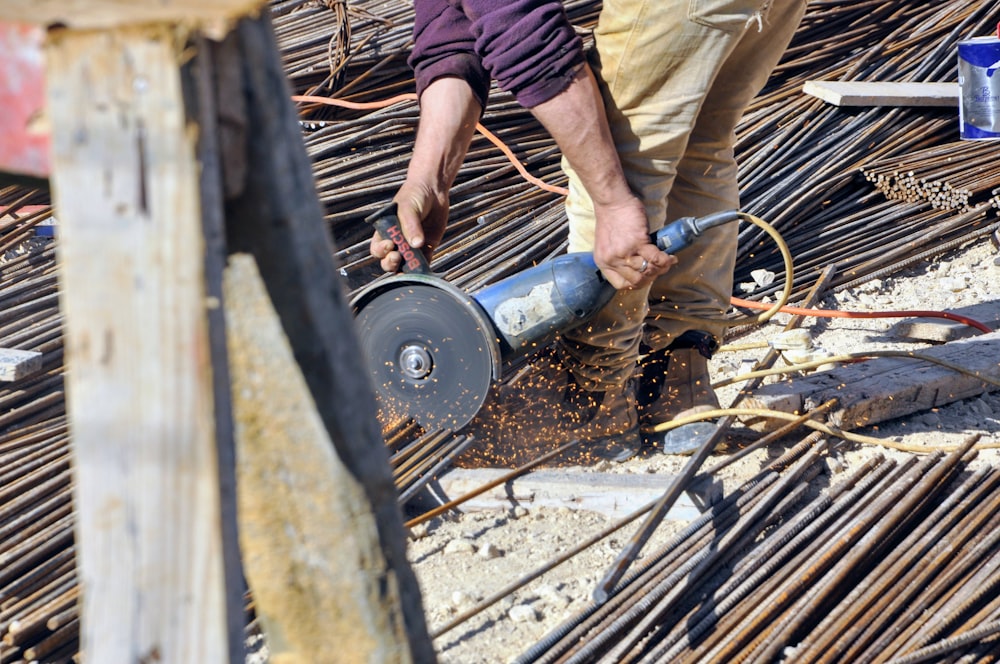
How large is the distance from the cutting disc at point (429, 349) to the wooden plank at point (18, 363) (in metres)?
1.15

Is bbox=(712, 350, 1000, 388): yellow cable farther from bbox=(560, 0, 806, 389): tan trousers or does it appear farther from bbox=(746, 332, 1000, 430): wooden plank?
bbox=(560, 0, 806, 389): tan trousers

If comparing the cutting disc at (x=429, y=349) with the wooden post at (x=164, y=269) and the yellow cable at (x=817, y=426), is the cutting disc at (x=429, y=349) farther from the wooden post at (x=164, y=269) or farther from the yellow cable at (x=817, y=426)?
the wooden post at (x=164, y=269)

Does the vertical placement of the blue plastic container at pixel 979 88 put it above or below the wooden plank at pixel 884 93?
below

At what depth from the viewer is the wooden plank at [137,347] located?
93cm

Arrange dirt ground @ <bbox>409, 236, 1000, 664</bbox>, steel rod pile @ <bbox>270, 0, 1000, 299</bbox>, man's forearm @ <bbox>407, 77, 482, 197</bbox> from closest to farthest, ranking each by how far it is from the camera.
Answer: dirt ground @ <bbox>409, 236, 1000, 664</bbox> → man's forearm @ <bbox>407, 77, 482, 197</bbox> → steel rod pile @ <bbox>270, 0, 1000, 299</bbox>

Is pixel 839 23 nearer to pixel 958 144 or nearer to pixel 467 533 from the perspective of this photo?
pixel 958 144

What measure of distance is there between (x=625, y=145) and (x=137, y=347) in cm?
214

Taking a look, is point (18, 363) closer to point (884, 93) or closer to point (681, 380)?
point (681, 380)

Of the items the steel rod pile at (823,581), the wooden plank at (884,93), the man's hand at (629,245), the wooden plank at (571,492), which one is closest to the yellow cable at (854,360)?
the steel rod pile at (823,581)

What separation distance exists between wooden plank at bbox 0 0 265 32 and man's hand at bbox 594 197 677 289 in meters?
1.88

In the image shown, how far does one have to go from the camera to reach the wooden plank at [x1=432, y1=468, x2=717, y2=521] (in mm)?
2863

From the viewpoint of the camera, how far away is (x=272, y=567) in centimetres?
116

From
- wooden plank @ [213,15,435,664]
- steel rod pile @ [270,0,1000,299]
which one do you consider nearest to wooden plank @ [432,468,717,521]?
steel rod pile @ [270,0,1000,299]

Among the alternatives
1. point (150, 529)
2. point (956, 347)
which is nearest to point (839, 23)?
point (956, 347)
